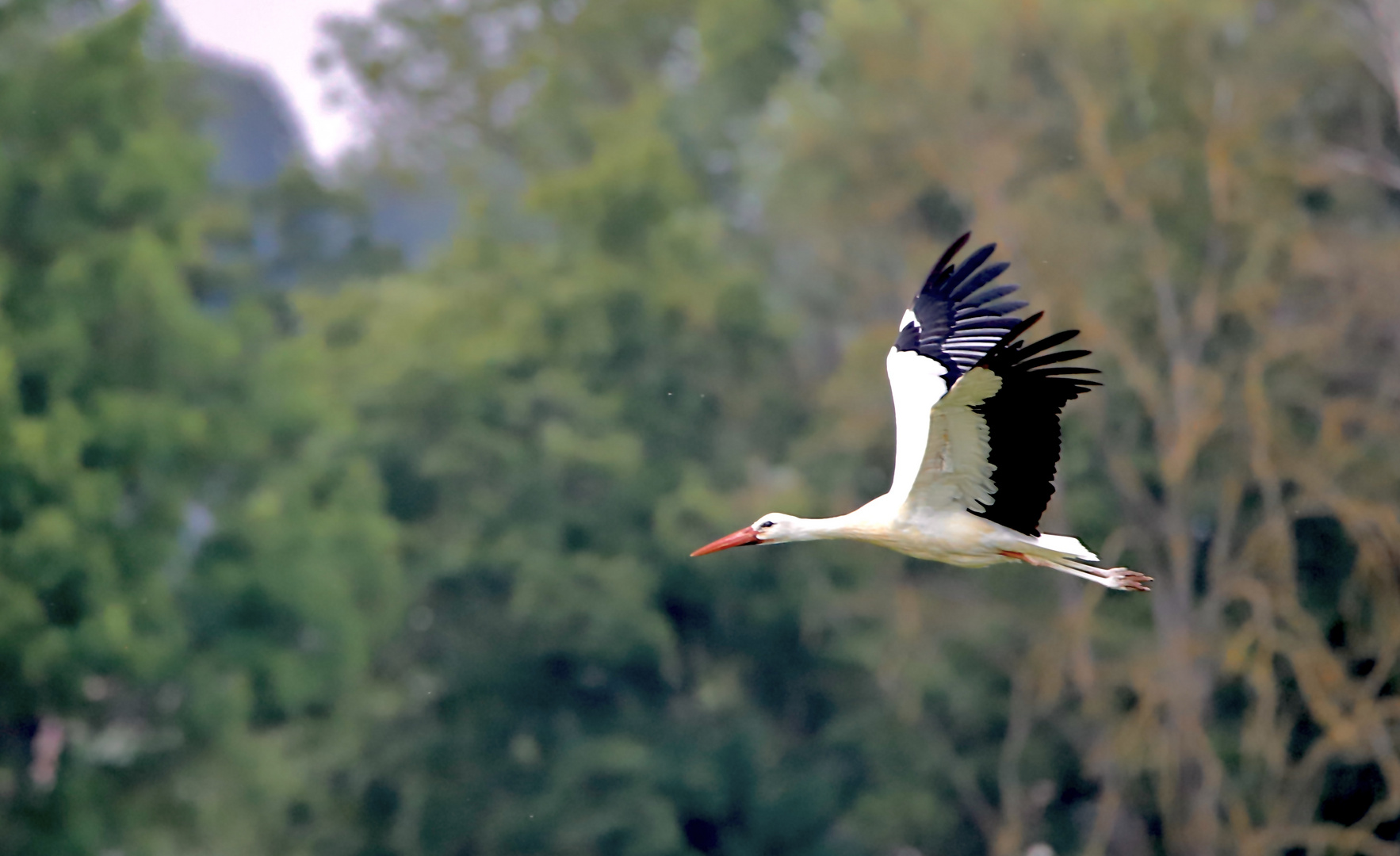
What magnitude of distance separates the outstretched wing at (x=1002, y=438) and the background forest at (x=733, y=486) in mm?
11663

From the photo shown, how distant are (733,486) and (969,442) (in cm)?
1915

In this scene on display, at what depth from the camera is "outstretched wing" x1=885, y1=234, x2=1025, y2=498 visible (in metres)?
9.06

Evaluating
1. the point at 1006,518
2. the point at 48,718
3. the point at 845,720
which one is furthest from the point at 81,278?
the point at 1006,518

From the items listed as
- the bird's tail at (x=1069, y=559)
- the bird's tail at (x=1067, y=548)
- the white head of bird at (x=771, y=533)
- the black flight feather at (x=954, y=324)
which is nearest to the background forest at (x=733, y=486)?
the white head of bird at (x=771, y=533)

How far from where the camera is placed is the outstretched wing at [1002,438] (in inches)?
324

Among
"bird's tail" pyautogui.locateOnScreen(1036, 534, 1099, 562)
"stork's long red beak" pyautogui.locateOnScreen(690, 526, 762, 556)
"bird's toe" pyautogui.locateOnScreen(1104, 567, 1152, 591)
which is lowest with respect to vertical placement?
"bird's toe" pyautogui.locateOnScreen(1104, 567, 1152, 591)

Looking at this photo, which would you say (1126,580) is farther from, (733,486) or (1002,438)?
(733,486)

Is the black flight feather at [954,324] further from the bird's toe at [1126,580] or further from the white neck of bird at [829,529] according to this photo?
the bird's toe at [1126,580]

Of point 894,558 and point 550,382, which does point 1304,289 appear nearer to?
point 894,558

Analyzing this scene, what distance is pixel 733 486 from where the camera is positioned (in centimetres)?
2784

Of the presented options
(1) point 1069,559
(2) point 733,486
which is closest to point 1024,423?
(1) point 1069,559

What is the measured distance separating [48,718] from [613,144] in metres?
→ 11.5

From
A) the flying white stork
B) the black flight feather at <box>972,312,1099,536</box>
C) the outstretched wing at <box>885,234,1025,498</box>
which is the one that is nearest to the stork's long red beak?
the flying white stork

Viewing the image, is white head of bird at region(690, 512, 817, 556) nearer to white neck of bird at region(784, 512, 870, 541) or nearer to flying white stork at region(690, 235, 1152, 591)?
white neck of bird at region(784, 512, 870, 541)
